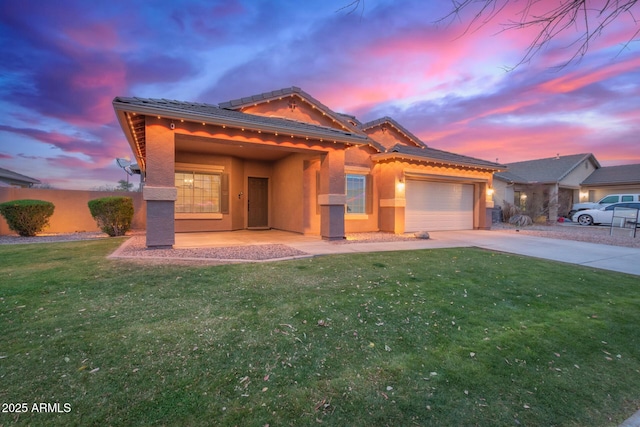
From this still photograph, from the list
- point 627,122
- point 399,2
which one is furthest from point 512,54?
point 627,122

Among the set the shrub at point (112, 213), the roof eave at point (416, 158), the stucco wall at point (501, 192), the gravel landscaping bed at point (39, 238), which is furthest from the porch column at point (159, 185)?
the stucco wall at point (501, 192)

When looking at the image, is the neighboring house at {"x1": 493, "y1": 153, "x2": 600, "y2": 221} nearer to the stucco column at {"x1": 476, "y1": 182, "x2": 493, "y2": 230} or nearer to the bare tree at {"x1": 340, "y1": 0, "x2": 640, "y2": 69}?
the stucco column at {"x1": 476, "y1": 182, "x2": 493, "y2": 230}

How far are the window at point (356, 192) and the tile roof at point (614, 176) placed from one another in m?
24.0

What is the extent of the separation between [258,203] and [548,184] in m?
23.2

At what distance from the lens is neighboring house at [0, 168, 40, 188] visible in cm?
1733

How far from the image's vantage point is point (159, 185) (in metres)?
6.94

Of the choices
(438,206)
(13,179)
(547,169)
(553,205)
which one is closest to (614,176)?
(547,169)

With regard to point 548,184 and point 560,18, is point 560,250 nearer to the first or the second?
point 560,18

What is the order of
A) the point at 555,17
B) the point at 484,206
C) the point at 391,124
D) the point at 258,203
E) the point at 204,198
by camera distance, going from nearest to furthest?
the point at 555,17
the point at 204,198
the point at 258,203
the point at 484,206
the point at 391,124

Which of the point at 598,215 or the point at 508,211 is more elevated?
the point at 508,211

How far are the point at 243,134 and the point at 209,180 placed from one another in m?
5.21

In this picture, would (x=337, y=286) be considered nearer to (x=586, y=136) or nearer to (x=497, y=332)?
(x=497, y=332)

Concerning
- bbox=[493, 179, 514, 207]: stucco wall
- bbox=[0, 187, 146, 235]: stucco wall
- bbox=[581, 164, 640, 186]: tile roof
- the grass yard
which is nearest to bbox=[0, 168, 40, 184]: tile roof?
bbox=[0, 187, 146, 235]: stucco wall

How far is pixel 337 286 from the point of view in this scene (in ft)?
14.6
